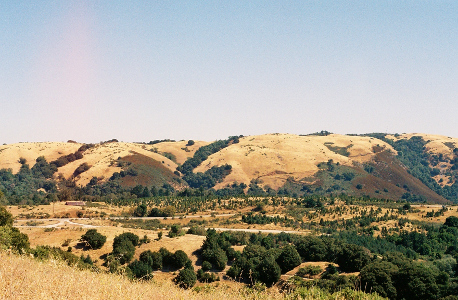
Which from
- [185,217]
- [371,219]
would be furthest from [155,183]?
[371,219]

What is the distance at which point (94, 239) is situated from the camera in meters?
51.8

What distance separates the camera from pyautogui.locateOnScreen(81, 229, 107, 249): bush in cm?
5156

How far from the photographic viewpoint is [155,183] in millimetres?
157875

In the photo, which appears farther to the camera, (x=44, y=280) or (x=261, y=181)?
(x=261, y=181)

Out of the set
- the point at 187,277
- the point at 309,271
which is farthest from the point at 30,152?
the point at 309,271

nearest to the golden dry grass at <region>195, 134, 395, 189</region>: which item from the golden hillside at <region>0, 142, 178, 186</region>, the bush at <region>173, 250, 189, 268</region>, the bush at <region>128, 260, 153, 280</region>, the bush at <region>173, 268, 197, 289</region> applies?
the golden hillside at <region>0, 142, 178, 186</region>

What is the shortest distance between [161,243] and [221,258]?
10.4 m

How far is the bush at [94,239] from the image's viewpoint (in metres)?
51.6

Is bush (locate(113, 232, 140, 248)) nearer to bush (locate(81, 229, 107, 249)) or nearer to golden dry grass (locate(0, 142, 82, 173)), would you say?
bush (locate(81, 229, 107, 249))

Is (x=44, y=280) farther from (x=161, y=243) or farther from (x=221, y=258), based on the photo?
(x=161, y=243)

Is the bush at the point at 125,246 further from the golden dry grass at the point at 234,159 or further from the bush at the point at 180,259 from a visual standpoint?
the golden dry grass at the point at 234,159

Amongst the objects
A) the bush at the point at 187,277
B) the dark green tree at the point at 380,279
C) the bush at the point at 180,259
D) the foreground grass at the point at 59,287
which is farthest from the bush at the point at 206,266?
the foreground grass at the point at 59,287

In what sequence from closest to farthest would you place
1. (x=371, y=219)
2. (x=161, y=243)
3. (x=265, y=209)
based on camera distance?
(x=161, y=243), (x=371, y=219), (x=265, y=209)

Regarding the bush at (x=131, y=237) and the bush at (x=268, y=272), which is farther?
the bush at (x=131, y=237)
